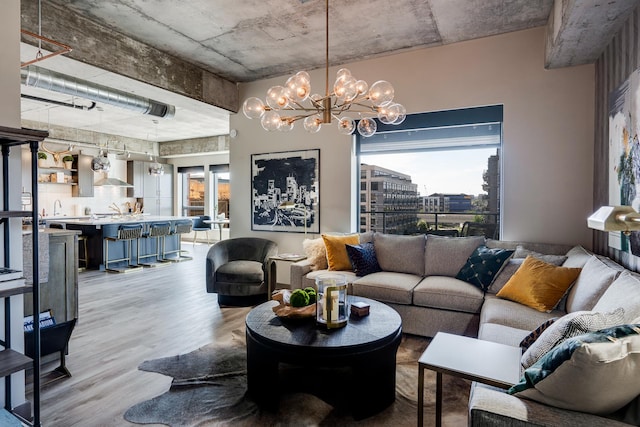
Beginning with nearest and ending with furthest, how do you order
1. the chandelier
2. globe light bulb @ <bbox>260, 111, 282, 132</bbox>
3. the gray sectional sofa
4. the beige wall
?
the gray sectional sofa, the chandelier, globe light bulb @ <bbox>260, 111, 282, 132</bbox>, the beige wall

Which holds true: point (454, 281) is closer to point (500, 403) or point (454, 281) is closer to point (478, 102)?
point (478, 102)

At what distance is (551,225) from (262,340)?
3.28 meters

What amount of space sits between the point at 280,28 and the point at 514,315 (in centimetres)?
344

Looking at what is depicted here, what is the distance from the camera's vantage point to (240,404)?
2314 millimetres

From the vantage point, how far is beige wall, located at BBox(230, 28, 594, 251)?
12.1 feet

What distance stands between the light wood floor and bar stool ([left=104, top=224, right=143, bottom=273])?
1.57ft

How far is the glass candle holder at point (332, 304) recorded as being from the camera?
2.36 m

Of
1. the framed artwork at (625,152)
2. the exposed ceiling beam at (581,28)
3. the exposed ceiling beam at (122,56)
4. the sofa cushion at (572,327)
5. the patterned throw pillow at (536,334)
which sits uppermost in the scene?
the exposed ceiling beam at (122,56)

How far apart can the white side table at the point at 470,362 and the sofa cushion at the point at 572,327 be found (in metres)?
0.14

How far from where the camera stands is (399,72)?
4.46 meters

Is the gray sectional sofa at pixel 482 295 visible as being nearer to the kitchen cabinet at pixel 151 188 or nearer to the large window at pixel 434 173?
the large window at pixel 434 173

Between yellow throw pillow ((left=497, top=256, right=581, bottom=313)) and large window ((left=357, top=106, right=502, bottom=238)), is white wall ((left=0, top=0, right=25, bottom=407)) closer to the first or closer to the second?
yellow throw pillow ((left=497, top=256, right=581, bottom=313))

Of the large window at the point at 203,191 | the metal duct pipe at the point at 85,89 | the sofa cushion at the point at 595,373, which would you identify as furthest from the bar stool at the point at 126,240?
the sofa cushion at the point at 595,373

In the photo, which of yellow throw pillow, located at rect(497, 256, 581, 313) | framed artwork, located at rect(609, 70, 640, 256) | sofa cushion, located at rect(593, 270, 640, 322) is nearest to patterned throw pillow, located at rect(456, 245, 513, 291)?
yellow throw pillow, located at rect(497, 256, 581, 313)
